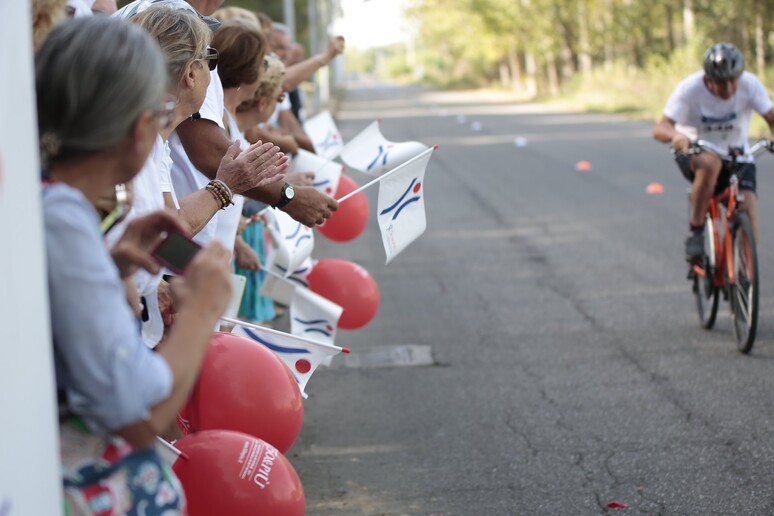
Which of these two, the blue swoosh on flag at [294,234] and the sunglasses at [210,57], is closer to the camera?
the sunglasses at [210,57]

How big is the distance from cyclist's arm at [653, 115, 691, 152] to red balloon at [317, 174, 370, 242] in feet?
6.39

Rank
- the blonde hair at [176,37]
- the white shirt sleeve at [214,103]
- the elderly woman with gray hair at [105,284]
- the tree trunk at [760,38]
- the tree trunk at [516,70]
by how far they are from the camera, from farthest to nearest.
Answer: the tree trunk at [516,70] < the tree trunk at [760,38] < the white shirt sleeve at [214,103] < the blonde hair at [176,37] < the elderly woman with gray hair at [105,284]

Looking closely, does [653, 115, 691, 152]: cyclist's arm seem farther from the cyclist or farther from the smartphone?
the smartphone

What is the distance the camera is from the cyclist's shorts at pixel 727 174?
24.3ft

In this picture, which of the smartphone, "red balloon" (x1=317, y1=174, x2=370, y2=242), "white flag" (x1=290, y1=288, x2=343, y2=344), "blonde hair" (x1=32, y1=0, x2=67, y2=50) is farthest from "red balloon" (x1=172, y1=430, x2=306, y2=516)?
"red balloon" (x1=317, y1=174, x2=370, y2=242)

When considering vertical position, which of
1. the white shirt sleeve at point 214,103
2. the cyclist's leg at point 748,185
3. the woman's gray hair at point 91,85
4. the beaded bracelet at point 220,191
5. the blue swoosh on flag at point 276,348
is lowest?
the cyclist's leg at point 748,185

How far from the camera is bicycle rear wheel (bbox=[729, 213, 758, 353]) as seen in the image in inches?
271

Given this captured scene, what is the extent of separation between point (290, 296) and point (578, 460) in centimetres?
170

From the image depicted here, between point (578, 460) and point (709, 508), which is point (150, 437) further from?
point (578, 460)

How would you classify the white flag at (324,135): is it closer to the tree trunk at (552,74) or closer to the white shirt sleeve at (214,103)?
the white shirt sleeve at (214,103)

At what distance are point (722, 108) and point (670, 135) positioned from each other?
42cm

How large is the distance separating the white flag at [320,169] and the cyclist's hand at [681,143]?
2.08 meters

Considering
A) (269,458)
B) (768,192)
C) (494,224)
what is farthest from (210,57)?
(768,192)

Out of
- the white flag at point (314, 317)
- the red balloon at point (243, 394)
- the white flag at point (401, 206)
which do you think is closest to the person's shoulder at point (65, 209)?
the red balloon at point (243, 394)
